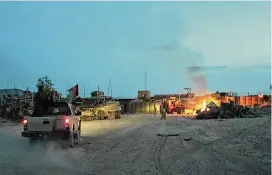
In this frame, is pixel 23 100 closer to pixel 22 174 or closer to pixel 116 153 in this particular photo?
pixel 116 153

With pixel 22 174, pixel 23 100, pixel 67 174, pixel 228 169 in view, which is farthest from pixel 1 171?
pixel 23 100

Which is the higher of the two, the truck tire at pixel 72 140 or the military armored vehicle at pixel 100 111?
the military armored vehicle at pixel 100 111

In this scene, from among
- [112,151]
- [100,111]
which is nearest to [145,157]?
[112,151]

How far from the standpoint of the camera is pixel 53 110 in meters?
18.8

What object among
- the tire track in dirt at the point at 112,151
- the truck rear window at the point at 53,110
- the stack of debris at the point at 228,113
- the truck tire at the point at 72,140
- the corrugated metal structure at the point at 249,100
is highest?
the corrugated metal structure at the point at 249,100

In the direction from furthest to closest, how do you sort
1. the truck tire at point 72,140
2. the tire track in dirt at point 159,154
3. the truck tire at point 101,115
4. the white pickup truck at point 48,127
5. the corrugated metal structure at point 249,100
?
the corrugated metal structure at point 249,100
the truck tire at point 101,115
the truck tire at point 72,140
the white pickup truck at point 48,127
the tire track in dirt at point 159,154

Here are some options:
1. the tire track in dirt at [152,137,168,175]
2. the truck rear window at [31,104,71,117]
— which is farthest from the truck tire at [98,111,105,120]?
the truck rear window at [31,104,71,117]

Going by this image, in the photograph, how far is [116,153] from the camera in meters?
15.7

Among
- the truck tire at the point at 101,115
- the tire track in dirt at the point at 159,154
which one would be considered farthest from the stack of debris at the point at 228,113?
the tire track in dirt at the point at 159,154

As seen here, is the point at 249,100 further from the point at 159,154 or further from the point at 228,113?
the point at 159,154

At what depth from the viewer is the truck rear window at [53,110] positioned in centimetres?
1861

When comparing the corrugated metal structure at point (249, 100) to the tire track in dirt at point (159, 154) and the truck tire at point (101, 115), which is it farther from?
the tire track in dirt at point (159, 154)

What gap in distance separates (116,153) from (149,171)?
13.7 feet

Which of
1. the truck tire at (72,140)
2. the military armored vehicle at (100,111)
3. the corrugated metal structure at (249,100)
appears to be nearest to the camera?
the truck tire at (72,140)
